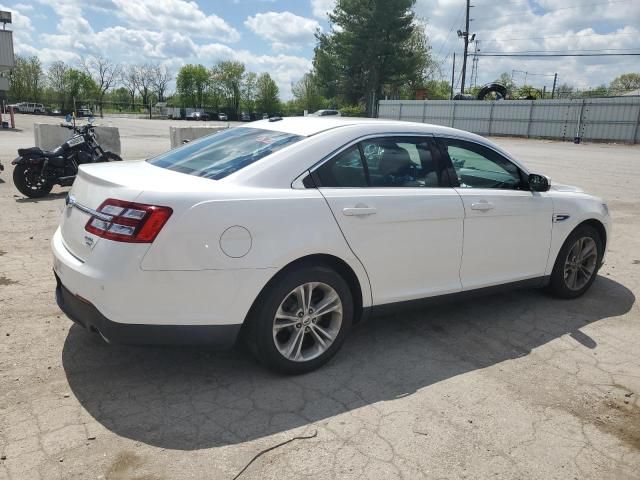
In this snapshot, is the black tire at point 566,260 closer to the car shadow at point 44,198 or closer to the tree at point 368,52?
the car shadow at point 44,198

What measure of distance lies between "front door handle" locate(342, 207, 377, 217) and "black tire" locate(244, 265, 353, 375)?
370 mm

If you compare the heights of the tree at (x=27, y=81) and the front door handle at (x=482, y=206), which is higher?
the tree at (x=27, y=81)

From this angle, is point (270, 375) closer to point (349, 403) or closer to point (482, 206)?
point (349, 403)

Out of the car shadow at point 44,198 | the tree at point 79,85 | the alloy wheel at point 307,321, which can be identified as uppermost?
the tree at point 79,85

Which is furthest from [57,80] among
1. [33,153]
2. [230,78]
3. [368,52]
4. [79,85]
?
[33,153]

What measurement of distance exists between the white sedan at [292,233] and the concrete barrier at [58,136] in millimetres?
10342

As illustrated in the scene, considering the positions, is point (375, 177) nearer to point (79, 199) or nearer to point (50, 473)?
point (79, 199)

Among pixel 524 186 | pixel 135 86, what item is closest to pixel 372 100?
pixel 524 186

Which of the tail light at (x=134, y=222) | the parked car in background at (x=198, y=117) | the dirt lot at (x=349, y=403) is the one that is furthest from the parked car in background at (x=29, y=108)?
the tail light at (x=134, y=222)

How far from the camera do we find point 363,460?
106 inches

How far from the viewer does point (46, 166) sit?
9.04 m

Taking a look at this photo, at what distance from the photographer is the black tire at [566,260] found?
489cm

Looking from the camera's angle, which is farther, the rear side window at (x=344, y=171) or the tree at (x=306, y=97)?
the tree at (x=306, y=97)

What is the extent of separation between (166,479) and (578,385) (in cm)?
264
